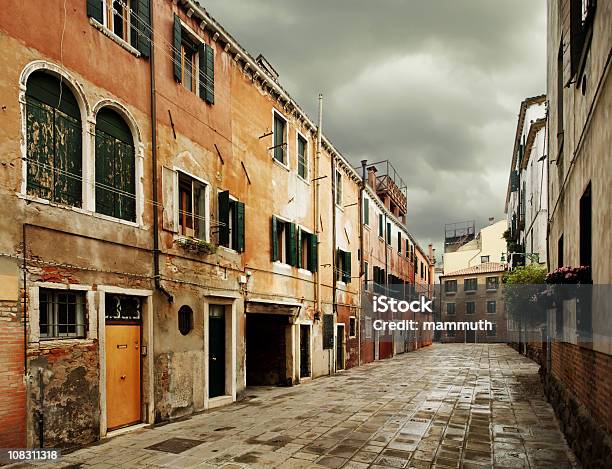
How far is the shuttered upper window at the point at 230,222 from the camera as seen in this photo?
37.7 ft

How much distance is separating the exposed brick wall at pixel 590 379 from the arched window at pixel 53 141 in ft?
25.7

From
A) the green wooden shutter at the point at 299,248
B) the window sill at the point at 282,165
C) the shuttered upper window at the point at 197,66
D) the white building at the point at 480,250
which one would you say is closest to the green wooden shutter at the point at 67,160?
the shuttered upper window at the point at 197,66

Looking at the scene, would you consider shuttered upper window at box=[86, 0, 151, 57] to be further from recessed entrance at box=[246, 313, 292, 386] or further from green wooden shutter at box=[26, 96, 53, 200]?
recessed entrance at box=[246, 313, 292, 386]

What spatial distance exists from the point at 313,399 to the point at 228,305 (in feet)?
10.8

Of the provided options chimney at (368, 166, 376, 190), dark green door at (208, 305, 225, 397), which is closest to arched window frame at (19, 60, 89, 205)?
dark green door at (208, 305, 225, 397)

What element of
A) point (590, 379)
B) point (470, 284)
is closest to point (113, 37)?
point (590, 379)

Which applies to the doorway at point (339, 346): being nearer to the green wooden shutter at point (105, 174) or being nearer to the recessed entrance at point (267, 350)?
the recessed entrance at point (267, 350)

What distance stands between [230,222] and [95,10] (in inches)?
220

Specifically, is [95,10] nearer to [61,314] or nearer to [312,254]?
[61,314]

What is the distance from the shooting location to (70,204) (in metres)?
7.68

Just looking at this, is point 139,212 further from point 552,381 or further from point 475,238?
point 475,238

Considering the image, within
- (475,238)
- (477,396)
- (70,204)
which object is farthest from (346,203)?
(475,238)

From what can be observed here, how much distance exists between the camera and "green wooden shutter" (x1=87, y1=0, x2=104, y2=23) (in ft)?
26.6

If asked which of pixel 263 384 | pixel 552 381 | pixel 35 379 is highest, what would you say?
pixel 35 379
